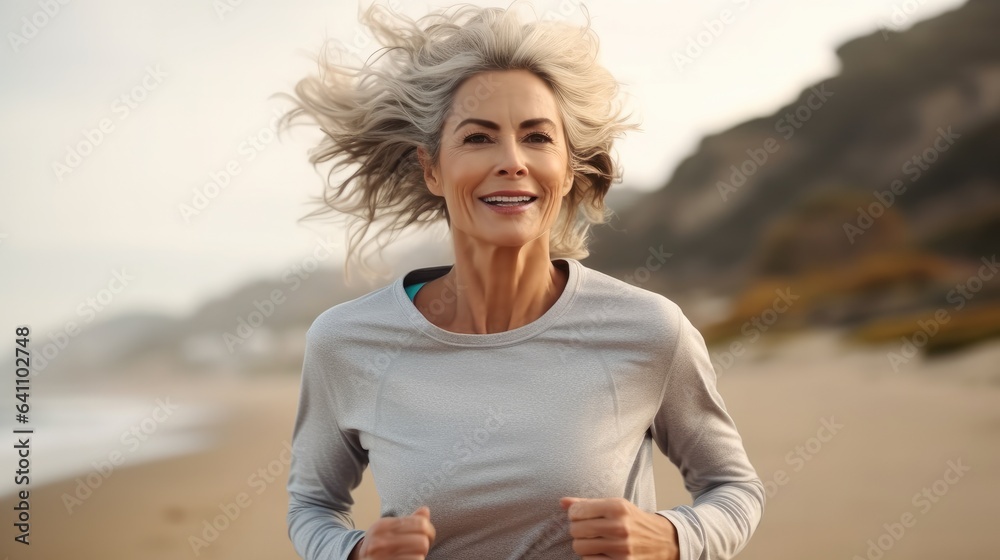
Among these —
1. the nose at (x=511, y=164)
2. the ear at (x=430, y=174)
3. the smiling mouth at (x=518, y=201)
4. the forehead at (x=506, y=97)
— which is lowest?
the smiling mouth at (x=518, y=201)

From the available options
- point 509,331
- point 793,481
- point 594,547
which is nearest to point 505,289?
point 509,331

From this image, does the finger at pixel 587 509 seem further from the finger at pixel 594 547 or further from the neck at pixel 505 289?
the neck at pixel 505 289

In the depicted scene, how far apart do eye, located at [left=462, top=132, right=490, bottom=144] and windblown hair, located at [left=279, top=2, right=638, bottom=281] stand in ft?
0.12

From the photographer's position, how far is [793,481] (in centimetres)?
385

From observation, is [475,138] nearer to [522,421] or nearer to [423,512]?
[522,421]

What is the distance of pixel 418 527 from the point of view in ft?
3.79

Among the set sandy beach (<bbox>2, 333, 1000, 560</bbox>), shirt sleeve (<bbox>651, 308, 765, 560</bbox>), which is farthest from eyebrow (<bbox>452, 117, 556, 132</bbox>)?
sandy beach (<bbox>2, 333, 1000, 560</bbox>)

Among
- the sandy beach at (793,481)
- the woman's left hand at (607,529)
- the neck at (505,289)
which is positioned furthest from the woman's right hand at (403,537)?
the sandy beach at (793,481)

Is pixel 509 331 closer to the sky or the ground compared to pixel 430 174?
closer to the ground

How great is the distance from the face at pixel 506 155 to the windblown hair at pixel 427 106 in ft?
0.07

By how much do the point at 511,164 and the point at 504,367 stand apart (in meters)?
0.28

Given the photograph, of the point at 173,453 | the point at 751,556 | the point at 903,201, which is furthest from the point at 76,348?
the point at 903,201

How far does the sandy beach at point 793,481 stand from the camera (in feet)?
12.2

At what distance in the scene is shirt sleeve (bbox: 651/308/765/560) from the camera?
1.29 m
